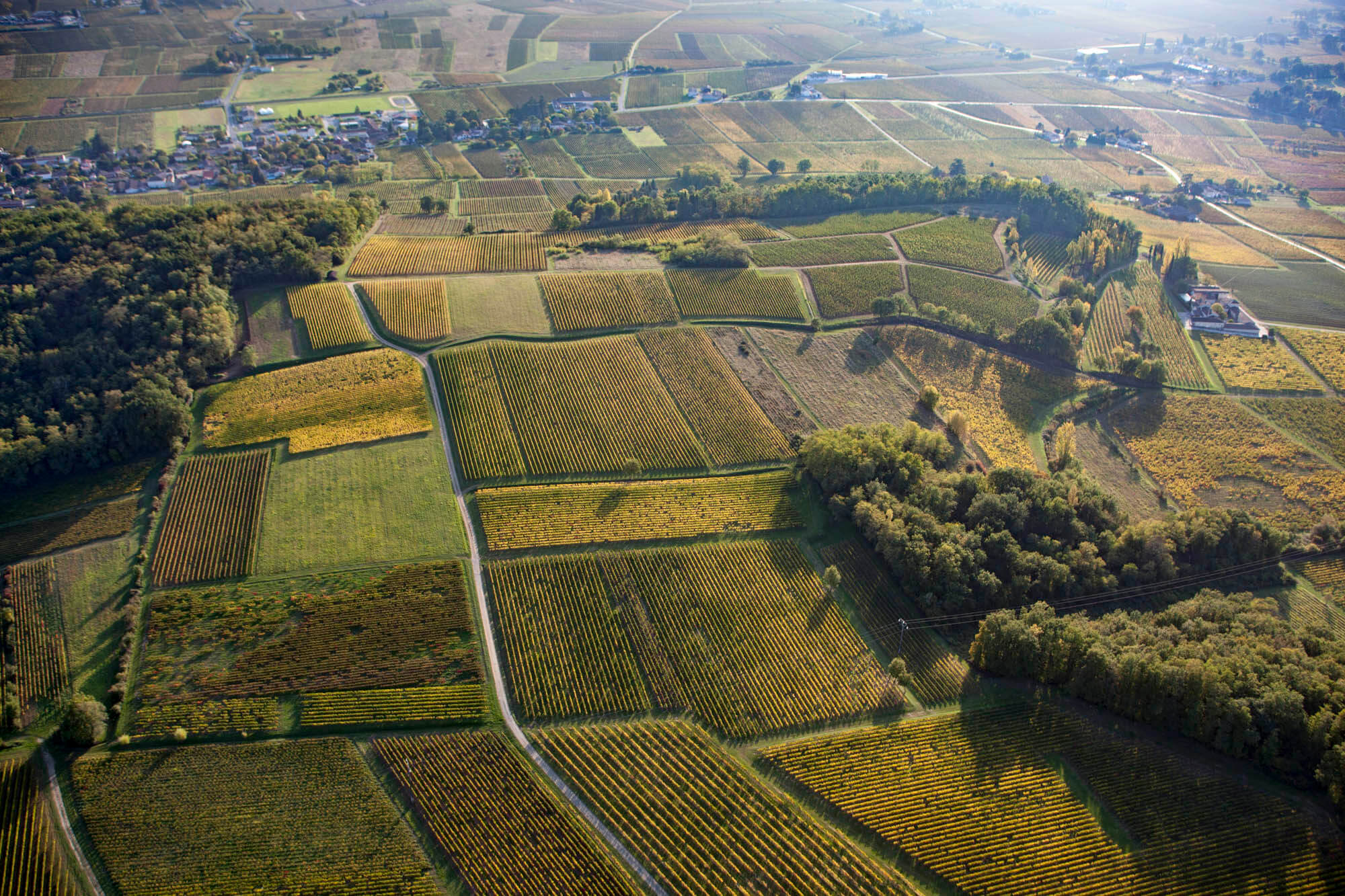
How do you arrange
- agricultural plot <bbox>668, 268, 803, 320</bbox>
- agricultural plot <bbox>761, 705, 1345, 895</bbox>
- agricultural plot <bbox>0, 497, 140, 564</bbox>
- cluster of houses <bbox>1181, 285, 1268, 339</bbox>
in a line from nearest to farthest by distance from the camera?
agricultural plot <bbox>761, 705, 1345, 895</bbox> < agricultural plot <bbox>0, 497, 140, 564</bbox> < agricultural plot <bbox>668, 268, 803, 320</bbox> < cluster of houses <bbox>1181, 285, 1268, 339</bbox>

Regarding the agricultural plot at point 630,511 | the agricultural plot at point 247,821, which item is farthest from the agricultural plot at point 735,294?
the agricultural plot at point 247,821

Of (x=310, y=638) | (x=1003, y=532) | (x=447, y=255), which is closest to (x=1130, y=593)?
(x=1003, y=532)

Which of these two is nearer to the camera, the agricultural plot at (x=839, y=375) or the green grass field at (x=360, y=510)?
the green grass field at (x=360, y=510)

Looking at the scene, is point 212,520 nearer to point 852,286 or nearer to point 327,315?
point 327,315

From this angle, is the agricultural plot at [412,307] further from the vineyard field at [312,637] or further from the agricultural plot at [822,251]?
the agricultural plot at [822,251]

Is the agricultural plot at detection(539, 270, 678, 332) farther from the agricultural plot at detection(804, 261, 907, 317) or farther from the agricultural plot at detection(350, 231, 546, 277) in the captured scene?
the agricultural plot at detection(804, 261, 907, 317)

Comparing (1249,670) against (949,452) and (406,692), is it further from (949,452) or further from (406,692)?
(406,692)

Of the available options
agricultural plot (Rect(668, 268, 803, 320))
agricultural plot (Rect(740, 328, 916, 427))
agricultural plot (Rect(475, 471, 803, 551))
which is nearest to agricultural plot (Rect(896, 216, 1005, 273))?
agricultural plot (Rect(668, 268, 803, 320))
